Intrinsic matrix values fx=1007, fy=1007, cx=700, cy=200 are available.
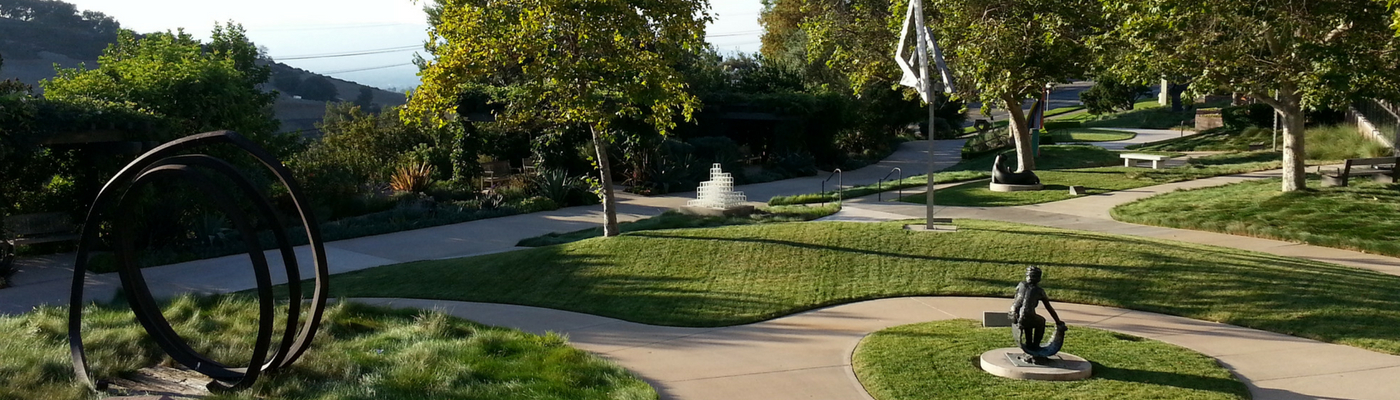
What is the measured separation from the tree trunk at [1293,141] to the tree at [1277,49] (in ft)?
0.05

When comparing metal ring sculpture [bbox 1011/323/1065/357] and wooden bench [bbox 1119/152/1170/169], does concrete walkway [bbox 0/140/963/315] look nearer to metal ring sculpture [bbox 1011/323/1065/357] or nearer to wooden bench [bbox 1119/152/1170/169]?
wooden bench [bbox 1119/152/1170/169]

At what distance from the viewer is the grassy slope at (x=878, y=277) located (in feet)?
30.9

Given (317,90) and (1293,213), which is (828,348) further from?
(317,90)

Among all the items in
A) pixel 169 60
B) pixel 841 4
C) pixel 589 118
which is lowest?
pixel 589 118

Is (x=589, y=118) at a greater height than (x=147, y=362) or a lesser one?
greater

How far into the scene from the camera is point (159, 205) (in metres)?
15.1

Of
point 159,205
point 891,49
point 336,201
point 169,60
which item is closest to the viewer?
point 159,205

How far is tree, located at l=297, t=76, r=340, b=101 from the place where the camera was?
266 ft

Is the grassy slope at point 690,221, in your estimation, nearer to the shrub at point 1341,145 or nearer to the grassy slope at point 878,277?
the grassy slope at point 878,277

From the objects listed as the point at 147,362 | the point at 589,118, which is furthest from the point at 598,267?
the point at 147,362

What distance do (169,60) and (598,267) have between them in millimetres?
10460

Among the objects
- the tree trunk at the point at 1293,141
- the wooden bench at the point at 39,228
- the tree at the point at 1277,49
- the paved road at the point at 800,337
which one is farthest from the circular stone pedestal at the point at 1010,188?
the wooden bench at the point at 39,228

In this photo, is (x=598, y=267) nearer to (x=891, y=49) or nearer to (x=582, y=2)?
(x=582, y=2)

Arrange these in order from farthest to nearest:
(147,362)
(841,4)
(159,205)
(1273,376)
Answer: (841,4), (159,205), (147,362), (1273,376)
